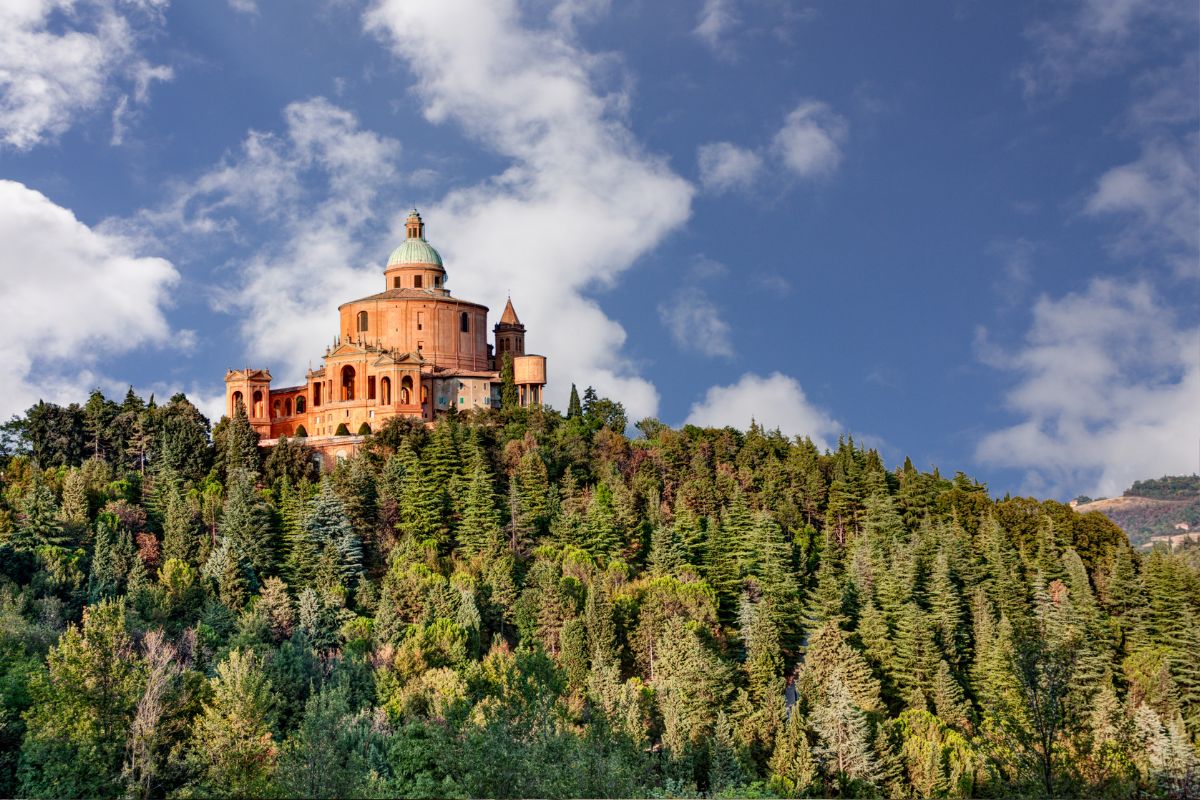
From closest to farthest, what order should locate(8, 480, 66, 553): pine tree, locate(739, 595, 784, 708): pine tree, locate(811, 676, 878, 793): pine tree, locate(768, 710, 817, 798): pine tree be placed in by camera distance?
Answer: locate(768, 710, 817, 798): pine tree → locate(811, 676, 878, 793): pine tree → locate(739, 595, 784, 708): pine tree → locate(8, 480, 66, 553): pine tree

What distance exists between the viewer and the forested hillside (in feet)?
109

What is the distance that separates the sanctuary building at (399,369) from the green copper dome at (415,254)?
0.21ft

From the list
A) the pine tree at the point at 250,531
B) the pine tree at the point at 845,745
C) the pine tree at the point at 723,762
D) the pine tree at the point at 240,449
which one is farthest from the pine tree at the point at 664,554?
the pine tree at the point at 240,449

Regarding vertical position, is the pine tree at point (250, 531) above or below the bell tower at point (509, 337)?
below

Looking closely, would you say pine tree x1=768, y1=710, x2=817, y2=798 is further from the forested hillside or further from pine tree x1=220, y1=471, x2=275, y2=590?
pine tree x1=220, y1=471, x2=275, y2=590

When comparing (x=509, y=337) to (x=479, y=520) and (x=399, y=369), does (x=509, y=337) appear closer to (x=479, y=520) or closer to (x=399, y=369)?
(x=399, y=369)

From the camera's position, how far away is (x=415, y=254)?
279 ft

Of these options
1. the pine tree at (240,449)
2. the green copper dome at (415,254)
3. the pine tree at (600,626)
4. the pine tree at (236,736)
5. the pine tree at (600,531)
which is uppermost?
the green copper dome at (415,254)

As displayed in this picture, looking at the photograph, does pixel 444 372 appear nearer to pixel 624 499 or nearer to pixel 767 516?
pixel 624 499

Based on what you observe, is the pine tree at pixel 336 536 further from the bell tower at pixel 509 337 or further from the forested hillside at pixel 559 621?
the bell tower at pixel 509 337

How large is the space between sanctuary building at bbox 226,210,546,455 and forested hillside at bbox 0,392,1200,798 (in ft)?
17.6

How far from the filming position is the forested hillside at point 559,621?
33.3 metres

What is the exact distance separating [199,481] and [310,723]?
3655 centimetres

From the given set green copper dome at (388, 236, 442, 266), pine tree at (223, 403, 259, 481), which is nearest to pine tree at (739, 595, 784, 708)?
pine tree at (223, 403, 259, 481)
